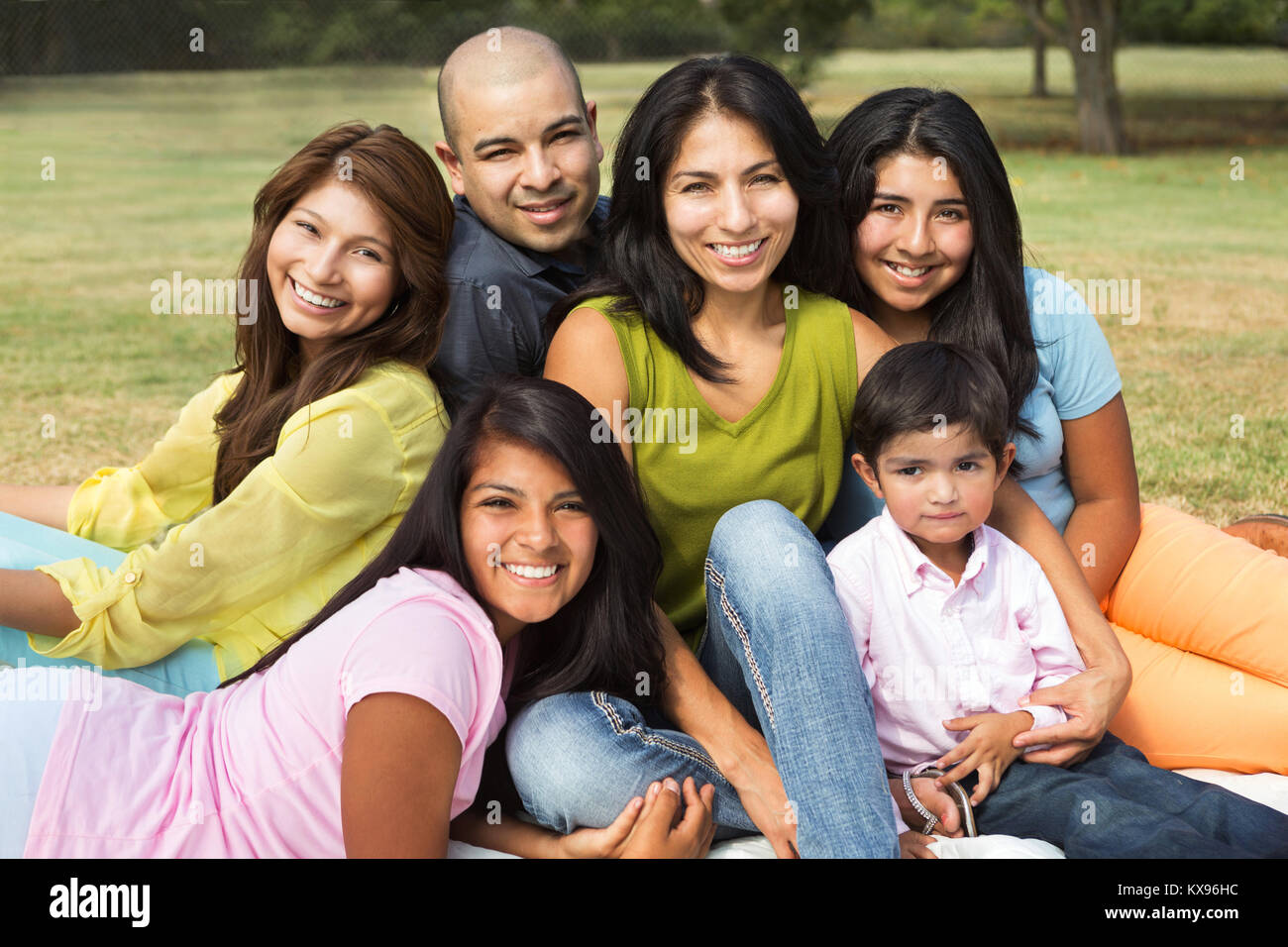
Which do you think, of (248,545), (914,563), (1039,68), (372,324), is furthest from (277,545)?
(1039,68)

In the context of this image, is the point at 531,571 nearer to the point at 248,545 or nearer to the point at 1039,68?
the point at 248,545

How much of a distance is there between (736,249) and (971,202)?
0.60 metres

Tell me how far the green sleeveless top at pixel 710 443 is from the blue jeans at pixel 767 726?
0.23 meters

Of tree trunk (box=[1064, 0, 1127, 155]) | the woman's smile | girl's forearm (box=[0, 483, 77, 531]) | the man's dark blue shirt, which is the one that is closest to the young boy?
the woman's smile

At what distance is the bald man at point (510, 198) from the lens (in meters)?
3.10

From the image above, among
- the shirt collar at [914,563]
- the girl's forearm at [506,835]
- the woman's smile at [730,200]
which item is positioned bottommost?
the girl's forearm at [506,835]

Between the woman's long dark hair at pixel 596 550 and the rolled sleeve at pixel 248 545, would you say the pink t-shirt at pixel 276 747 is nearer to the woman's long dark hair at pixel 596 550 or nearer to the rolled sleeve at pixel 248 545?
the woman's long dark hair at pixel 596 550

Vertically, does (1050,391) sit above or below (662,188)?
below

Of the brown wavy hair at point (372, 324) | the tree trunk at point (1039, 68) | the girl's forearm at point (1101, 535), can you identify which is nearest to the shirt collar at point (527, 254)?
the brown wavy hair at point (372, 324)

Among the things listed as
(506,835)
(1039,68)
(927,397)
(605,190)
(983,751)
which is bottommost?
(506,835)

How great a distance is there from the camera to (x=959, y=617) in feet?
9.06

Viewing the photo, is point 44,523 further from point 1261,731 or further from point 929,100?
point 1261,731

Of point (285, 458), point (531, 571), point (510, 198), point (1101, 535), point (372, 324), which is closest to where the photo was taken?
point (531, 571)

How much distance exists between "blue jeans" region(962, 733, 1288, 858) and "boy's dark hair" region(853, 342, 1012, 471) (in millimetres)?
698
